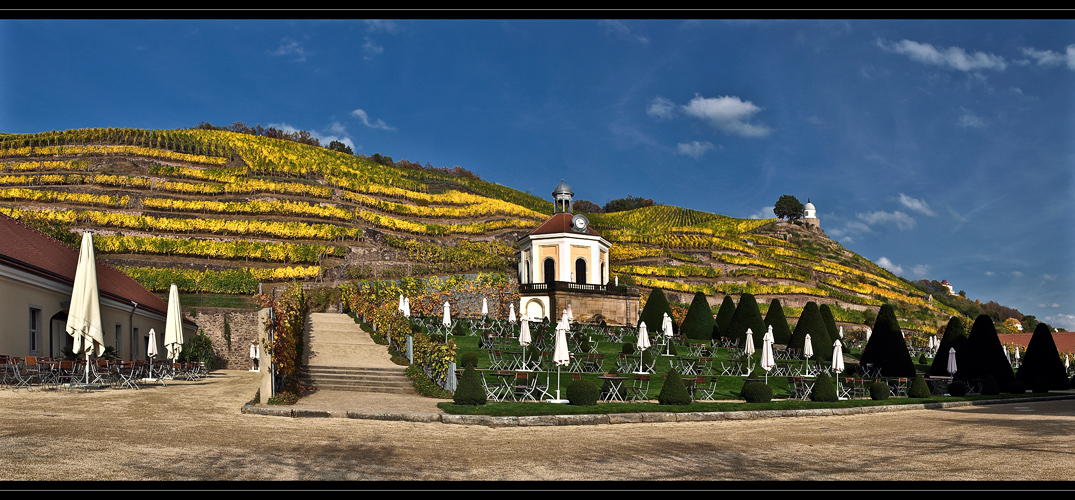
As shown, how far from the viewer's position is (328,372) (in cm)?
1906

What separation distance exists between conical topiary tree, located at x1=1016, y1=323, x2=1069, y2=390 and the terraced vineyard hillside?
98.5 ft

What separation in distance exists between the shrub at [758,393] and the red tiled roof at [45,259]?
19113 millimetres

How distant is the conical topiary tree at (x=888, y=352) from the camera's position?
1072 inches

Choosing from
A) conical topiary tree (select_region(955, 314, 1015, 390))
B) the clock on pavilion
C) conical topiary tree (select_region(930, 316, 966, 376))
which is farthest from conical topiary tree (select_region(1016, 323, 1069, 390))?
the clock on pavilion

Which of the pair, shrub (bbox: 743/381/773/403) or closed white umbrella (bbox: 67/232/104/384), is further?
shrub (bbox: 743/381/773/403)

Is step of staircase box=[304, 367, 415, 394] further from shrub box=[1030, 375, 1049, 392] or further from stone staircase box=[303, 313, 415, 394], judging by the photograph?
shrub box=[1030, 375, 1049, 392]

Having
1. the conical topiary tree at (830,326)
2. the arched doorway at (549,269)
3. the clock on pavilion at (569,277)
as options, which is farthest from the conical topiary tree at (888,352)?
the arched doorway at (549,269)

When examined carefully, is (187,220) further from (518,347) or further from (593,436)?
(593,436)

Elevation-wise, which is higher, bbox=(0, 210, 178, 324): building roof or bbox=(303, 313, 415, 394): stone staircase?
bbox=(0, 210, 178, 324): building roof

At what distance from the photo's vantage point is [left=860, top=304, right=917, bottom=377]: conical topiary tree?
27219mm

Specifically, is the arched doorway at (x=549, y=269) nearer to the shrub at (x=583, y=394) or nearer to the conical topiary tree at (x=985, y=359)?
the conical topiary tree at (x=985, y=359)
